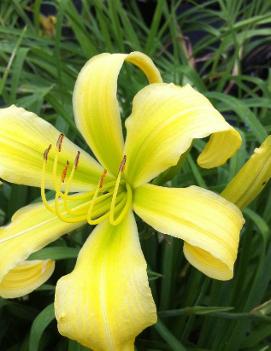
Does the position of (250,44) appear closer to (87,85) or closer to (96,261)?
(87,85)

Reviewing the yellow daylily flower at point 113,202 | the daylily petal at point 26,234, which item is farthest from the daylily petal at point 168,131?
the daylily petal at point 26,234

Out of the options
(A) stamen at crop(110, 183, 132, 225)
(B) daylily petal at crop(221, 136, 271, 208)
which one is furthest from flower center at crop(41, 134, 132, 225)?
(B) daylily petal at crop(221, 136, 271, 208)

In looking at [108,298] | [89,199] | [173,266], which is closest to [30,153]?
[89,199]

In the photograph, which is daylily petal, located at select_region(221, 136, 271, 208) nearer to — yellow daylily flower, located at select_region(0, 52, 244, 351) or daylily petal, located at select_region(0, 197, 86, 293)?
yellow daylily flower, located at select_region(0, 52, 244, 351)

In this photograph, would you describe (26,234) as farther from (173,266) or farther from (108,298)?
(173,266)

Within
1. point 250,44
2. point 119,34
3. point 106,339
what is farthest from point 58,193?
point 250,44
